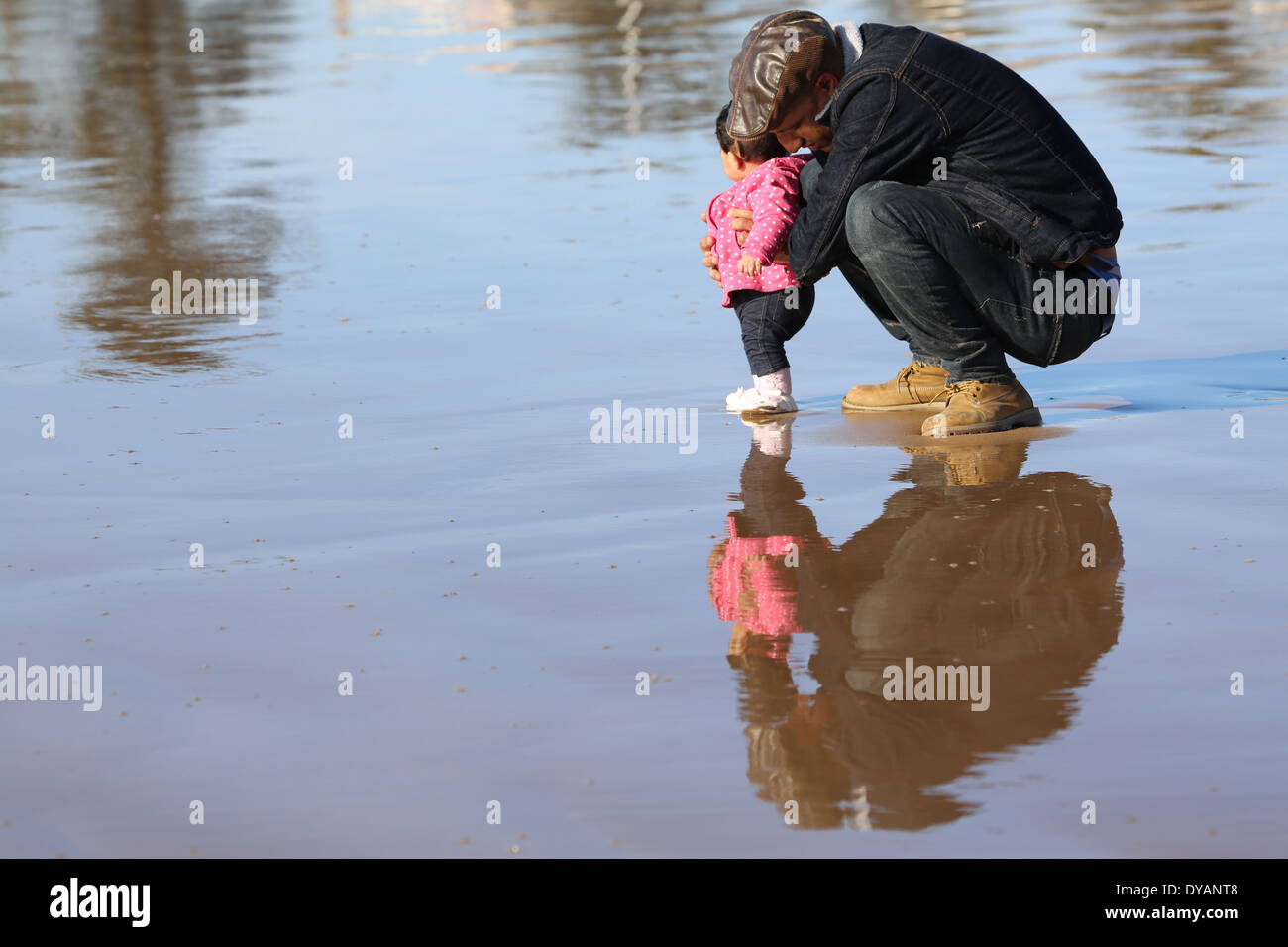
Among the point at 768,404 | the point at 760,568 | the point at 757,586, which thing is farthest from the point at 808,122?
the point at 757,586

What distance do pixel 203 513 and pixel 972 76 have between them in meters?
2.55

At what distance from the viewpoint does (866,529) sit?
4375mm

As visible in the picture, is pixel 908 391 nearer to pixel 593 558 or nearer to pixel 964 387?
pixel 964 387

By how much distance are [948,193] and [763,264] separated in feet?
2.16

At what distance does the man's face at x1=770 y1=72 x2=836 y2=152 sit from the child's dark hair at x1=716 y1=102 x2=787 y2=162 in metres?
0.19

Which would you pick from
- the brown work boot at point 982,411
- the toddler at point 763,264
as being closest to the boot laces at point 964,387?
the brown work boot at point 982,411

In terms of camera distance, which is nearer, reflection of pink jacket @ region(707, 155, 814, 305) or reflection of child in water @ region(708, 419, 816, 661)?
reflection of child in water @ region(708, 419, 816, 661)

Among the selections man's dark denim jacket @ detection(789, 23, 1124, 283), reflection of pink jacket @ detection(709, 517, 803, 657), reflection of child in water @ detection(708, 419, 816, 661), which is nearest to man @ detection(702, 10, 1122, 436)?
man's dark denim jacket @ detection(789, 23, 1124, 283)

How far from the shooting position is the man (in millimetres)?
4938

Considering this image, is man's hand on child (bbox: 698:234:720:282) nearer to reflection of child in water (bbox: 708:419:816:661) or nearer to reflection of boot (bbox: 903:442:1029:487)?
reflection of child in water (bbox: 708:419:816:661)

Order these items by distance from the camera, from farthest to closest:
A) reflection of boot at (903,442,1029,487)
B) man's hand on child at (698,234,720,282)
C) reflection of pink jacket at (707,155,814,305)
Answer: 1. man's hand on child at (698,234,720,282)
2. reflection of pink jacket at (707,155,814,305)
3. reflection of boot at (903,442,1029,487)

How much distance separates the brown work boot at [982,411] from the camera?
5.15 m
